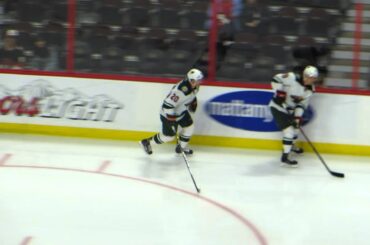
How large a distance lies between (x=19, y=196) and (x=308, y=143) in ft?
11.3

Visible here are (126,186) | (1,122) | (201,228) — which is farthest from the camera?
(1,122)

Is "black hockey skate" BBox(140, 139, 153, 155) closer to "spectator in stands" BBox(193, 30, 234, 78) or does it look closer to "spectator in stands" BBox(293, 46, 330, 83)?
"spectator in stands" BBox(193, 30, 234, 78)

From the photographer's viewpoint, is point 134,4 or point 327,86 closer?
point 327,86

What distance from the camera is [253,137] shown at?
7496 millimetres

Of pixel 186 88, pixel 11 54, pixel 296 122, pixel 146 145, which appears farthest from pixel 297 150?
pixel 11 54

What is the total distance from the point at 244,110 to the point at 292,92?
781 mm

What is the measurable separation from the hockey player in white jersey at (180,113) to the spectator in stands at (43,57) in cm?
178

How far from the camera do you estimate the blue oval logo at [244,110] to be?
7.46 metres

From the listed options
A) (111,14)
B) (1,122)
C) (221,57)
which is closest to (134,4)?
(111,14)

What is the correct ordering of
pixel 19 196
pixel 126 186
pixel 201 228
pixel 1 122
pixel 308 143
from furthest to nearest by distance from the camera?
pixel 1 122 → pixel 308 143 → pixel 126 186 → pixel 19 196 → pixel 201 228

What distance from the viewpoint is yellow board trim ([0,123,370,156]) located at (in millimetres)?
7363

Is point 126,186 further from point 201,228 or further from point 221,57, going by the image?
point 221,57

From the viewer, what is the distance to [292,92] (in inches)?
271

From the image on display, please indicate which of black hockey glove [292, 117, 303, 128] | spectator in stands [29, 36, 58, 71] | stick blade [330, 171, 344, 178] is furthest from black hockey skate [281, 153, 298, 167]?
spectator in stands [29, 36, 58, 71]
